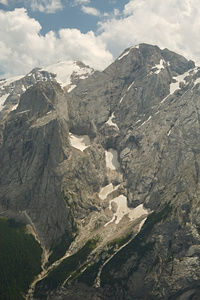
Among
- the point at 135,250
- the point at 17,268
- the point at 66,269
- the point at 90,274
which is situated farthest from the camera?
the point at 17,268

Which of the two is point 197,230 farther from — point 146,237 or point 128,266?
point 128,266

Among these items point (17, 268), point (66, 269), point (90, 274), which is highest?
point (17, 268)

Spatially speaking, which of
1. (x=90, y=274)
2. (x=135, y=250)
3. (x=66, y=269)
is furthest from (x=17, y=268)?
(x=135, y=250)

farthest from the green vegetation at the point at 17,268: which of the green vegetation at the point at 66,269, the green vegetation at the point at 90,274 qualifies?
the green vegetation at the point at 90,274

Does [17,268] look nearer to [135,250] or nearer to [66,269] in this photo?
[66,269]

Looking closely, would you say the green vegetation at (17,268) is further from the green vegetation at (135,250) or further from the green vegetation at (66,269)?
the green vegetation at (135,250)

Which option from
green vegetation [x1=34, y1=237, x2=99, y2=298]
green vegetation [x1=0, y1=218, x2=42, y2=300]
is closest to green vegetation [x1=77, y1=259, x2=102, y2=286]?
green vegetation [x1=34, y1=237, x2=99, y2=298]
